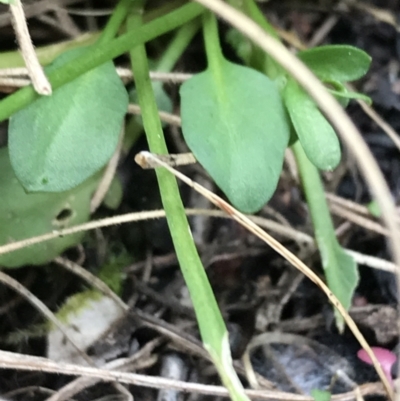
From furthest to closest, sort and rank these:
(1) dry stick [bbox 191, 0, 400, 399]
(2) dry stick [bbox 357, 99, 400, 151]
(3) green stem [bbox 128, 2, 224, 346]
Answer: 1. (2) dry stick [bbox 357, 99, 400, 151]
2. (3) green stem [bbox 128, 2, 224, 346]
3. (1) dry stick [bbox 191, 0, 400, 399]

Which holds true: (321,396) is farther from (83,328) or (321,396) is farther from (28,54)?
(28,54)

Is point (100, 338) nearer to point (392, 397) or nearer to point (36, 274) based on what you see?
point (36, 274)

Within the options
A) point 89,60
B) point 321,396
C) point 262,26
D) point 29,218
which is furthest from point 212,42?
point 321,396

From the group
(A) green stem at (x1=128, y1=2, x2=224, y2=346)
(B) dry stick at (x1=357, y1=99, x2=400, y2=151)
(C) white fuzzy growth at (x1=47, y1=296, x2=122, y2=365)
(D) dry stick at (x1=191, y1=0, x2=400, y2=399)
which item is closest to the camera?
(D) dry stick at (x1=191, y1=0, x2=400, y2=399)

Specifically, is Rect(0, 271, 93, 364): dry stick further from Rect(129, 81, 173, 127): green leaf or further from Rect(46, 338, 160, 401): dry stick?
Rect(129, 81, 173, 127): green leaf

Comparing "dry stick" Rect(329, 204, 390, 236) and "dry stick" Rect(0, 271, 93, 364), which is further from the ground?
"dry stick" Rect(329, 204, 390, 236)

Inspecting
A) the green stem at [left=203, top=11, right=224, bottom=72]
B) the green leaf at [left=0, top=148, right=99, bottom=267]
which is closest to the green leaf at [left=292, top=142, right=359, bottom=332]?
the green stem at [left=203, top=11, right=224, bottom=72]

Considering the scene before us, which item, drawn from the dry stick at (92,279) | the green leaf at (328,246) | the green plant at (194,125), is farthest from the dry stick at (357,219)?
the dry stick at (92,279)
